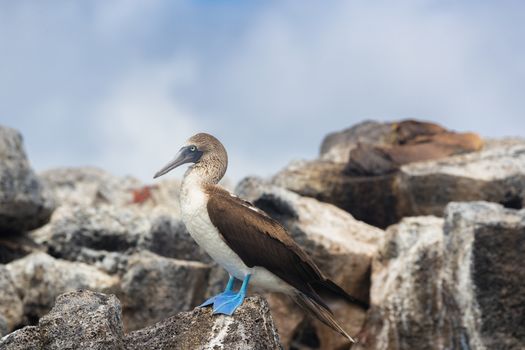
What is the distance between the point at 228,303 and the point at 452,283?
5.70 metres

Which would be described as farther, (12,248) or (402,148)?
(402,148)

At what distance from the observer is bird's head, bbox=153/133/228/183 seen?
8.50 meters

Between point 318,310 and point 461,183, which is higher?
point 461,183

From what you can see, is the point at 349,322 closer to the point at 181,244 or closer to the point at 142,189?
the point at 181,244

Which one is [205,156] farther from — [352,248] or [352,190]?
[352,190]

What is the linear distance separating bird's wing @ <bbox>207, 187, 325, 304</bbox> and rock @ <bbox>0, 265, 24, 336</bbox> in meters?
6.27

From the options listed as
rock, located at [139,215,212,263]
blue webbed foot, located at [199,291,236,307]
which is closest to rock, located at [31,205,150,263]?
rock, located at [139,215,212,263]

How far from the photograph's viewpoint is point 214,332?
280 inches

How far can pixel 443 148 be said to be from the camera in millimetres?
19547

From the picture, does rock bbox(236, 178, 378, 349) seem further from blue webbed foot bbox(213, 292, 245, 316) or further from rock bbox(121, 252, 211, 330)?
blue webbed foot bbox(213, 292, 245, 316)

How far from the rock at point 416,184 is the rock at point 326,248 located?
181 centimetres

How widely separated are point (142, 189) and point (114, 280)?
1058cm

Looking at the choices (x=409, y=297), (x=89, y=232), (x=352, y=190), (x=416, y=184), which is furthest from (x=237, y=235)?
(x=352, y=190)

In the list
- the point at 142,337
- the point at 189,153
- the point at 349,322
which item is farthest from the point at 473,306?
the point at 142,337
